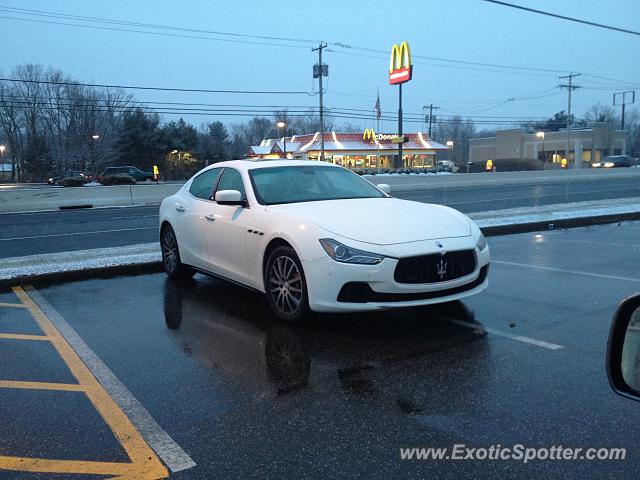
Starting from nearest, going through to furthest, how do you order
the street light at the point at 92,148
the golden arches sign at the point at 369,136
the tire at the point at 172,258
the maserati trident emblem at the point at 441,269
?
1. the maserati trident emblem at the point at 441,269
2. the tire at the point at 172,258
3. the street light at the point at 92,148
4. the golden arches sign at the point at 369,136

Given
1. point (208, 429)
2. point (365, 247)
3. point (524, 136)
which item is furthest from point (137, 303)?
point (524, 136)

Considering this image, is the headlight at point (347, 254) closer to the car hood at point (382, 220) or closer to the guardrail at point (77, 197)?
the car hood at point (382, 220)

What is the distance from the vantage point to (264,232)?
5516 mm

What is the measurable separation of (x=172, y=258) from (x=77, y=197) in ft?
58.2

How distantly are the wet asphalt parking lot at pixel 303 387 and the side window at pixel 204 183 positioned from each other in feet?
4.25

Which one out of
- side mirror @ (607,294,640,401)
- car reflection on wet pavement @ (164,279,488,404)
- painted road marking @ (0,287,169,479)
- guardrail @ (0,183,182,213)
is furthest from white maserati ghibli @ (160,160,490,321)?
guardrail @ (0,183,182,213)

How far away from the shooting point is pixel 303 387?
3965mm

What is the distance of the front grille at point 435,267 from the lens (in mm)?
4789

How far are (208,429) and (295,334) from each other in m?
1.84

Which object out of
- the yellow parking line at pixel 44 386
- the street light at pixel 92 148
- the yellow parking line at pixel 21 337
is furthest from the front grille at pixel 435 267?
the street light at pixel 92 148

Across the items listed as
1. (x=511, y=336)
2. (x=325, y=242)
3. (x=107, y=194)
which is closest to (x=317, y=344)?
(x=325, y=242)

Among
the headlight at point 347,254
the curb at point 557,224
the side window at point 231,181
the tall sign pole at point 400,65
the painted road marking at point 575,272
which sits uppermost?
the tall sign pole at point 400,65

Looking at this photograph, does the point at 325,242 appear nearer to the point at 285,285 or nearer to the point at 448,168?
the point at 285,285

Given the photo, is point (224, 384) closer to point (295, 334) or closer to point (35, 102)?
point (295, 334)
